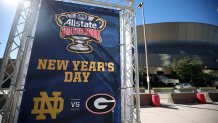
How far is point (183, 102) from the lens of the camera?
1343 cm

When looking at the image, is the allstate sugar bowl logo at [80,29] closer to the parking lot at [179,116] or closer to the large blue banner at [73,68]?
the large blue banner at [73,68]

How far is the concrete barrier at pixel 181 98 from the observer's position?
1328 cm

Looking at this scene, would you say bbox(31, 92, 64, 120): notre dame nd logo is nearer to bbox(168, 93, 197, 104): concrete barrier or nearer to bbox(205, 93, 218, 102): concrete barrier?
bbox(168, 93, 197, 104): concrete barrier

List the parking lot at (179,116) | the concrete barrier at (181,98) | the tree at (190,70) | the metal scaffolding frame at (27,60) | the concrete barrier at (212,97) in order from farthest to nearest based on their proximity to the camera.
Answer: the tree at (190,70), the concrete barrier at (212,97), the concrete barrier at (181,98), the parking lot at (179,116), the metal scaffolding frame at (27,60)

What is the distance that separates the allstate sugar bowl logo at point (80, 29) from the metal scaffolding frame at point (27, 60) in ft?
2.48

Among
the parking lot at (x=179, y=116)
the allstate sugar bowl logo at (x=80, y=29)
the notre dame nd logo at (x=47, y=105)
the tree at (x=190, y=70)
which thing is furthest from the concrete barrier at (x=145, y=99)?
the tree at (x=190, y=70)

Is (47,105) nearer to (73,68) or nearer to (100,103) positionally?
(73,68)

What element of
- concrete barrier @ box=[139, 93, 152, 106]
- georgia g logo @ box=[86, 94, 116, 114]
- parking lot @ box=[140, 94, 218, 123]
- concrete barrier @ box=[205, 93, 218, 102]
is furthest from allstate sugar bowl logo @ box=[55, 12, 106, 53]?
concrete barrier @ box=[205, 93, 218, 102]

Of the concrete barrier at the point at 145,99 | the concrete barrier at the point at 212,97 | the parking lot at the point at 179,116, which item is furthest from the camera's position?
the concrete barrier at the point at 212,97

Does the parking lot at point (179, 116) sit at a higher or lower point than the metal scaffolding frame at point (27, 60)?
lower

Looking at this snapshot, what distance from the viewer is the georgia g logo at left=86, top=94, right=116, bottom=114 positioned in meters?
4.86

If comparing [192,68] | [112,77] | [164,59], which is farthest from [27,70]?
[164,59]

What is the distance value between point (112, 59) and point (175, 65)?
42.8m

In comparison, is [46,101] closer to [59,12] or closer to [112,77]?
[112,77]
